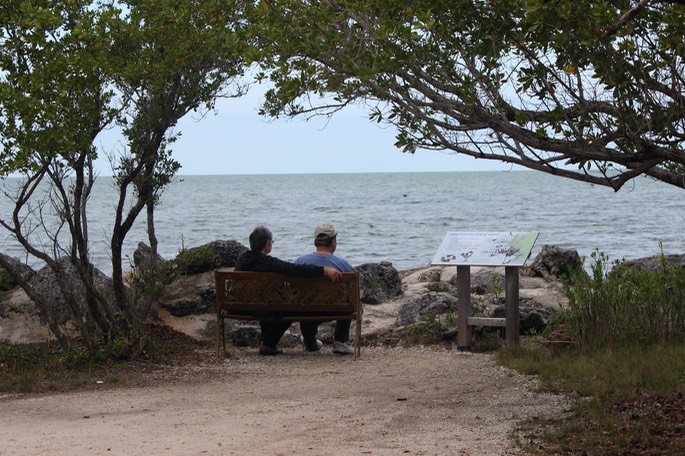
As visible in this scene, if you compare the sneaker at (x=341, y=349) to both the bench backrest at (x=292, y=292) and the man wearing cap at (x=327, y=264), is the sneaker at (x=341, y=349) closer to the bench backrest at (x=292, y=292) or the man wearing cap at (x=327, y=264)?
the man wearing cap at (x=327, y=264)

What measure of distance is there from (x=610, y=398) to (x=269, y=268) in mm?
3932

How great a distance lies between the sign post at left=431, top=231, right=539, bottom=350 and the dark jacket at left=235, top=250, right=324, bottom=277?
137 centimetres

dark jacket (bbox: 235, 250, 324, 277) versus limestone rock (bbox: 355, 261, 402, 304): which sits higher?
dark jacket (bbox: 235, 250, 324, 277)

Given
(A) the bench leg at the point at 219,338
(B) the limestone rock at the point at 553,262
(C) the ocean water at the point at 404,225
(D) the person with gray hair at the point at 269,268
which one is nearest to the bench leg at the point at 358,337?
(D) the person with gray hair at the point at 269,268

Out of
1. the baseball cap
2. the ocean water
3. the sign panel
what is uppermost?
the baseball cap

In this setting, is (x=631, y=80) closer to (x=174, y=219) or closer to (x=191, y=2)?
(x=191, y=2)

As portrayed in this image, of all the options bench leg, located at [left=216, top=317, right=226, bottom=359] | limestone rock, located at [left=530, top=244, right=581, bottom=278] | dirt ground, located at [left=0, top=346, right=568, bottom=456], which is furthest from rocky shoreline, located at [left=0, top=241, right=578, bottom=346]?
dirt ground, located at [left=0, top=346, right=568, bottom=456]

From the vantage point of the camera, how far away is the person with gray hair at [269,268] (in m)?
9.91

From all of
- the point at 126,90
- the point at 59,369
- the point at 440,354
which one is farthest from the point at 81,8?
the point at 440,354

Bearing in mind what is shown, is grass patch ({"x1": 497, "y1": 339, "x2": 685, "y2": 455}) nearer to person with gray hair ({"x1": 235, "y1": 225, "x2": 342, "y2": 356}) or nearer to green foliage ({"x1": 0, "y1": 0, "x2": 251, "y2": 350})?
person with gray hair ({"x1": 235, "y1": 225, "x2": 342, "y2": 356})

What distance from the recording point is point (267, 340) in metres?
10.4

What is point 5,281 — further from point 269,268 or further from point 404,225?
point 404,225

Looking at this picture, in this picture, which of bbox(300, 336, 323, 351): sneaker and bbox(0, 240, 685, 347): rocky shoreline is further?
bbox(0, 240, 685, 347): rocky shoreline

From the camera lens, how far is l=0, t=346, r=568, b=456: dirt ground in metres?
6.45
